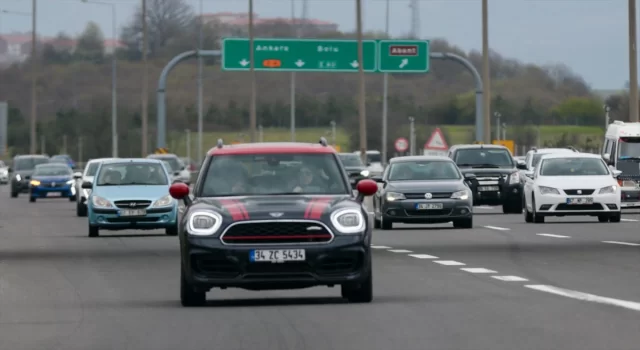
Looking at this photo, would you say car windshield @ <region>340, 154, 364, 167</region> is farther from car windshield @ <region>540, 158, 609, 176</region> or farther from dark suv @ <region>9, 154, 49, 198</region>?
car windshield @ <region>540, 158, 609, 176</region>

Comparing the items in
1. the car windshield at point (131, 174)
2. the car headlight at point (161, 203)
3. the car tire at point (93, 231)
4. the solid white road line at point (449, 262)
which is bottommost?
the solid white road line at point (449, 262)

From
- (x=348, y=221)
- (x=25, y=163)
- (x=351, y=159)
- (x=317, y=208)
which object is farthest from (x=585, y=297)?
(x=25, y=163)

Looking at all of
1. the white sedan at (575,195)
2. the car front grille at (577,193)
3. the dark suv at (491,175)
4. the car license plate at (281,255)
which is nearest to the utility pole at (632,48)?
the dark suv at (491,175)

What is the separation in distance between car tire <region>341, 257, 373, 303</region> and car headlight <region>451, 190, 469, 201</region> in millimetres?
17346

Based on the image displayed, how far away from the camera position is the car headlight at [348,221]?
15414mm

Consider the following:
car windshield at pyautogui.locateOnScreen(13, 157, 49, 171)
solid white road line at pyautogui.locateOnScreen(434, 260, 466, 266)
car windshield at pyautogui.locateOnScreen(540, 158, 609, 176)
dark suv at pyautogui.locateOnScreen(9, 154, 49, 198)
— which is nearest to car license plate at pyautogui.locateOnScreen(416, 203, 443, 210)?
car windshield at pyautogui.locateOnScreen(540, 158, 609, 176)

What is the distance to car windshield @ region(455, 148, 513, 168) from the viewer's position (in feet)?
143

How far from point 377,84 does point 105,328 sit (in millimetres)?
104058

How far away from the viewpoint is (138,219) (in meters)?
32.2

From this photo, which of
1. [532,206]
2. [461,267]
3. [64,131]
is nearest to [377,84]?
[64,131]

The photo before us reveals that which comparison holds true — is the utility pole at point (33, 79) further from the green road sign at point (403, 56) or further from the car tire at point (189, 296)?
the car tire at point (189, 296)

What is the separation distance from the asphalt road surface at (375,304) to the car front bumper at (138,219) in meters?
3.50

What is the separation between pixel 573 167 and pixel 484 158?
625cm

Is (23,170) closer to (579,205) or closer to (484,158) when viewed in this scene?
(484,158)
